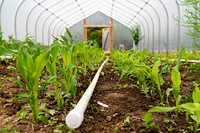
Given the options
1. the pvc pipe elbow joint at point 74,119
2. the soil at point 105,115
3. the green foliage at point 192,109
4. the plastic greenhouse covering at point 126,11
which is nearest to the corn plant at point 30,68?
the soil at point 105,115

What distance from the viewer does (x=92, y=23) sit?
14781 mm

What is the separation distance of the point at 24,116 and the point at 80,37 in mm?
13356

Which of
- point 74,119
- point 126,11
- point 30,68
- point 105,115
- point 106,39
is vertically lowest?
point 105,115

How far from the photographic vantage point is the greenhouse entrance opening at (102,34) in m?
14.4

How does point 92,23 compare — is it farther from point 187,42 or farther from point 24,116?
point 24,116

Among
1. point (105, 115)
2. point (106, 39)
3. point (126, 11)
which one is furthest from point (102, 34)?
point (105, 115)

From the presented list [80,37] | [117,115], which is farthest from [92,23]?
[117,115]

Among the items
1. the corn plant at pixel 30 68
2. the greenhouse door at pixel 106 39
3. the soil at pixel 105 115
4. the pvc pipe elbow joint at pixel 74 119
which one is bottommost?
the soil at pixel 105 115

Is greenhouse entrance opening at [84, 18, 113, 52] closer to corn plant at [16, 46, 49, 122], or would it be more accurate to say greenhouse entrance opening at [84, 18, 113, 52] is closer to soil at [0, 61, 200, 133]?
soil at [0, 61, 200, 133]

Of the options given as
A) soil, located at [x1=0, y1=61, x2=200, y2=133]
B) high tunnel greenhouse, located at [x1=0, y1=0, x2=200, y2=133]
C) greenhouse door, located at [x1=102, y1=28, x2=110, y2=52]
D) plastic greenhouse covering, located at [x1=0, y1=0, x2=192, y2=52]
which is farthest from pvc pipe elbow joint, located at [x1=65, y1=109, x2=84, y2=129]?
greenhouse door, located at [x1=102, y1=28, x2=110, y2=52]

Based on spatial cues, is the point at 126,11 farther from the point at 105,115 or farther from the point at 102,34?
the point at 105,115

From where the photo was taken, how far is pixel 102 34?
15305 mm

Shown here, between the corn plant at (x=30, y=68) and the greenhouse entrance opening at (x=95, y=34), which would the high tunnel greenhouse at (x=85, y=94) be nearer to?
the corn plant at (x=30, y=68)

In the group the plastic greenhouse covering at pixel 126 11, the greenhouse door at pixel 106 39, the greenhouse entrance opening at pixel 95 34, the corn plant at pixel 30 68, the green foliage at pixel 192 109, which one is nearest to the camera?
the green foliage at pixel 192 109
